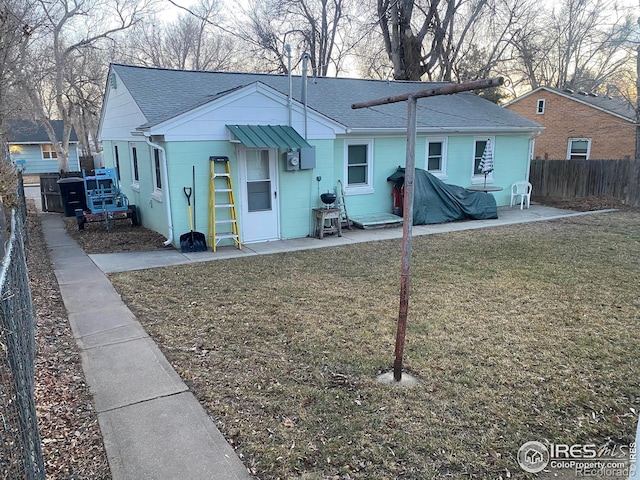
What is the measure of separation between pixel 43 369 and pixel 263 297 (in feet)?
9.33

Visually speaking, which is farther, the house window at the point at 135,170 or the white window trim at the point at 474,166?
the white window trim at the point at 474,166

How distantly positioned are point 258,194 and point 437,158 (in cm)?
584

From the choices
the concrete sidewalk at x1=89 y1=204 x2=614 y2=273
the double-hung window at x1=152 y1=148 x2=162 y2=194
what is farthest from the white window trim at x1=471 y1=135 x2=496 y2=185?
the double-hung window at x1=152 y1=148 x2=162 y2=194

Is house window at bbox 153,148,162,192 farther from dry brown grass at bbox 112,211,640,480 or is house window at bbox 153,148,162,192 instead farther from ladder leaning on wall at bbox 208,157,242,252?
dry brown grass at bbox 112,211,640,480

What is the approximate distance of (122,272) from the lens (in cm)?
769

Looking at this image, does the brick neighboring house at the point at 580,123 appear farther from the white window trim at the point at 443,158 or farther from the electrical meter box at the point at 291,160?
the electrical meter box at the point at 291,160

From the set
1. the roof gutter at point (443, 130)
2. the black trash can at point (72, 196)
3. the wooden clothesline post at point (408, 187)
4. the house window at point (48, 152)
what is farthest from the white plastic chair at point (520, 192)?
the house window at point (48, 152)

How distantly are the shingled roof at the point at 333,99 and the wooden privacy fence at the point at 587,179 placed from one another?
9.15 ft

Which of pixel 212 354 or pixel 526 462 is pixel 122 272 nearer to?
pixel 212 354

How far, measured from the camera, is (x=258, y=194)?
9.94 meters

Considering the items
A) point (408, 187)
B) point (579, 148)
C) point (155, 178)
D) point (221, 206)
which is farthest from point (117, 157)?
point (579, 148)

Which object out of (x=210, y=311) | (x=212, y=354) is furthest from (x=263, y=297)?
(x=212, y=354)

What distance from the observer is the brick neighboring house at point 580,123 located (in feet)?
65.6

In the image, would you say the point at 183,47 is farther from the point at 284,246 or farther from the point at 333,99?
the point at 284,246
